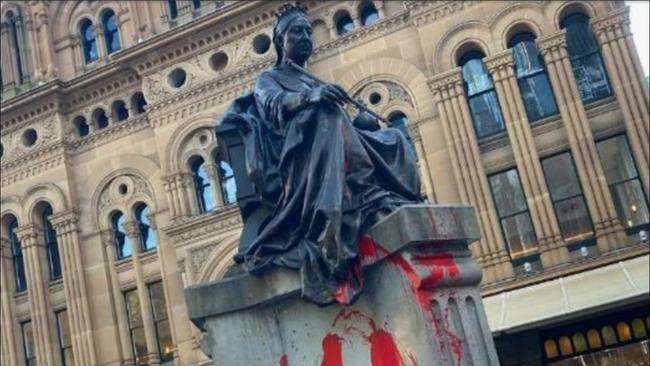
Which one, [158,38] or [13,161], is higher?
[158,38]

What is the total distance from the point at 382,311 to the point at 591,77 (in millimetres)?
17956

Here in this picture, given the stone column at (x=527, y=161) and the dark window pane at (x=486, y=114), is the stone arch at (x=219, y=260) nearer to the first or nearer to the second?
the dark window pane at (x=486, y=114)

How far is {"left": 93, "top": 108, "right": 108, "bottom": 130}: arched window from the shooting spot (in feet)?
89.6

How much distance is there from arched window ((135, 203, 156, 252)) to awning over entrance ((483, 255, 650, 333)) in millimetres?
11276

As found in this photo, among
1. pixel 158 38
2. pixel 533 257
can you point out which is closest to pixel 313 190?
pixel 533 257

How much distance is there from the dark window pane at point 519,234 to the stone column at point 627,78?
2990 millimetres

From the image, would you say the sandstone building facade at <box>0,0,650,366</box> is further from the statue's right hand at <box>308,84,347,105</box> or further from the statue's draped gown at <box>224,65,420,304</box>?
the statue's right hand at <box>308,84,347,105</box>

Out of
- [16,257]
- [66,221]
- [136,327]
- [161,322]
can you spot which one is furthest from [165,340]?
[16,257]

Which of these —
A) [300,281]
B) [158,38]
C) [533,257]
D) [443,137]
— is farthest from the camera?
[158,38]

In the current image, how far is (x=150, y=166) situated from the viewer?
25859 millimetres

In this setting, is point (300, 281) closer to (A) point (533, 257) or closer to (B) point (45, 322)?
(A) point (533, 257)

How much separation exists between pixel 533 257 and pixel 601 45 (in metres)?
5.72

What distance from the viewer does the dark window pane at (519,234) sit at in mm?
20859

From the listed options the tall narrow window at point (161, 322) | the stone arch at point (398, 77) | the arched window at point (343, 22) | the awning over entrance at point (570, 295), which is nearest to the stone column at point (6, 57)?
the tall narrow window at point (161, 322)
